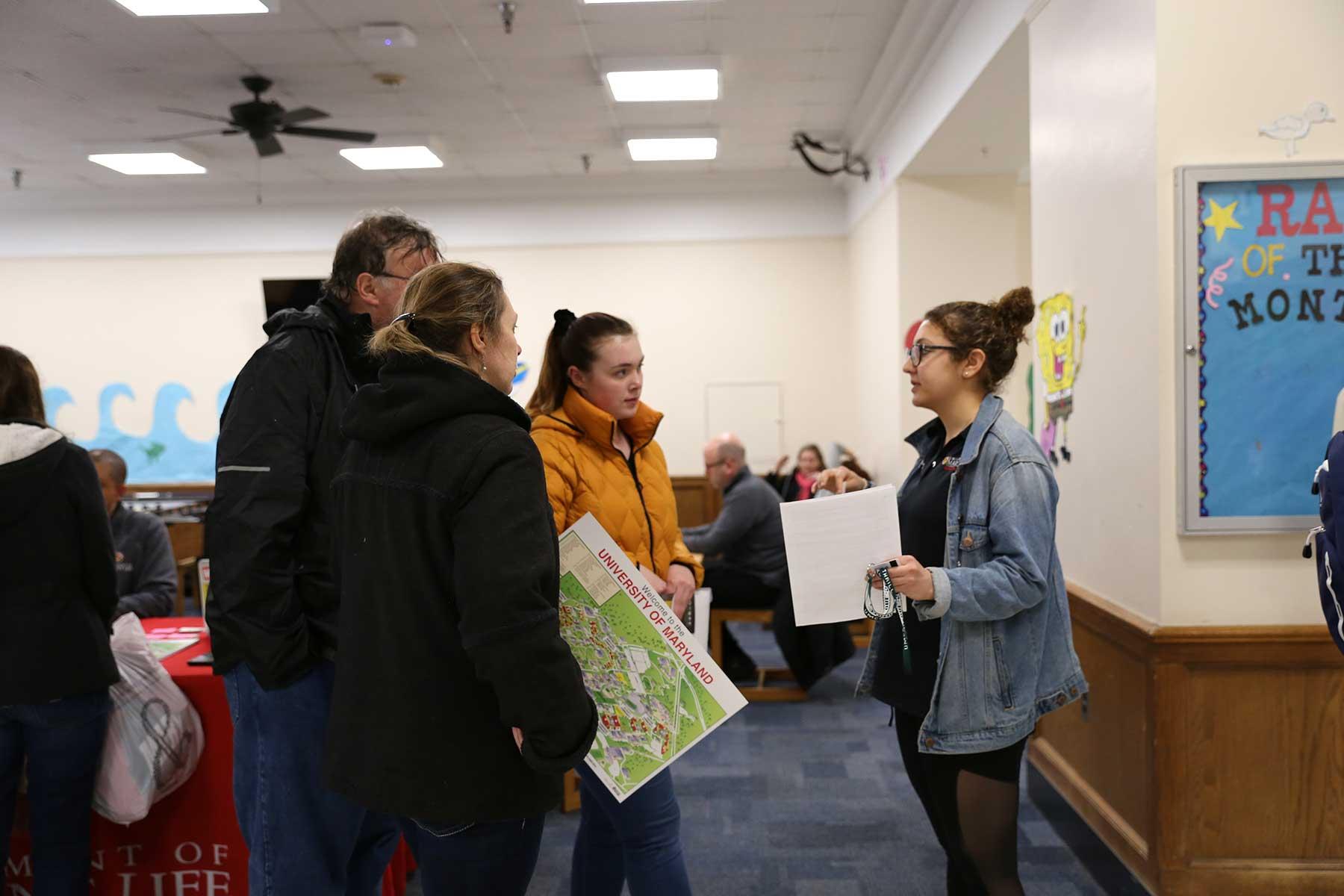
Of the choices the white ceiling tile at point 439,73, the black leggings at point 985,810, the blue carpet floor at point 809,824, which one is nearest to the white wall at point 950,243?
the white ceiling tile at point 439,73

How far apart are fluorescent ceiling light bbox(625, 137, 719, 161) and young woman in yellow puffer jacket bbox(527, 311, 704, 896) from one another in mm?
4972

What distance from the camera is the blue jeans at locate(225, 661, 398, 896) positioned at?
5.39 feet

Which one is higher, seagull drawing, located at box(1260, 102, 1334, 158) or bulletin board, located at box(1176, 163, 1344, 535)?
seagull drawing, located at box(1260, 102, 1334, 158)

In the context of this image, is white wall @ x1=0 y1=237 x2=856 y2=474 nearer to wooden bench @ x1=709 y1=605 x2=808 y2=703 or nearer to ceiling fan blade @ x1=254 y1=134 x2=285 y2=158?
ceiling fan blade @ x1=254 y1=134 x2=285 y2=158

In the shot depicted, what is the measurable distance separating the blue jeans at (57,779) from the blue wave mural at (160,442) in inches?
254

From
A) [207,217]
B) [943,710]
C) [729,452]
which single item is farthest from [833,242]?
[943,710]

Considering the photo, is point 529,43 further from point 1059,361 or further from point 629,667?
point 629,667

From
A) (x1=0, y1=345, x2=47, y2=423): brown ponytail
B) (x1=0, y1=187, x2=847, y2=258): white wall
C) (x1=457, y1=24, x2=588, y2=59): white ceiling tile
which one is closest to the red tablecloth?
(x1=0, y1=345, x2=47, y2=423): brown ponytail

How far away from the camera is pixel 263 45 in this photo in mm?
4945

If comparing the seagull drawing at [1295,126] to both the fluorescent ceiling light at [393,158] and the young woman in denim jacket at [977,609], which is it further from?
the fluorescent ceiling light at [393,158]

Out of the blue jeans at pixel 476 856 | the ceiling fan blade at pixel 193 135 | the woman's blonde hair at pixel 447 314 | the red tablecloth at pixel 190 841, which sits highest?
the ceiling fan blade at pixel 193 135

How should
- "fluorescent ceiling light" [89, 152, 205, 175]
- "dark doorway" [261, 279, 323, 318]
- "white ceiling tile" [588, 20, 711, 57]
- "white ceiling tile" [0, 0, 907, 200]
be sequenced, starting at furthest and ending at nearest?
"dark doorway" [261, 279, 323, 318] → "fluorescent ceiling light" [89, 152, 205, 175] → "white ceiling tile" [588, 20, 711, 57] → "white ceiling tile" [0, 0, 907, 200]

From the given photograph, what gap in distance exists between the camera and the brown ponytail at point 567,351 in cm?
209

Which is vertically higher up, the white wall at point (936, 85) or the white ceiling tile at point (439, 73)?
the white ceiling tile at point (439, 73)
